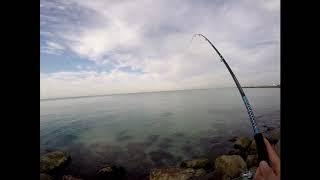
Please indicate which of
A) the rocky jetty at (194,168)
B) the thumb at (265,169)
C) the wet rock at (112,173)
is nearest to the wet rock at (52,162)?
the rocky jetty at (194,168)

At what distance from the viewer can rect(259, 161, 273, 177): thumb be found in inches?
102

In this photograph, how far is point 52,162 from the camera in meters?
16.3

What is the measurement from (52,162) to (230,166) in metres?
12.3

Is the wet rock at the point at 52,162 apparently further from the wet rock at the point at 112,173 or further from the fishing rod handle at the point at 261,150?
the fishing rod handle at the point at 261,150

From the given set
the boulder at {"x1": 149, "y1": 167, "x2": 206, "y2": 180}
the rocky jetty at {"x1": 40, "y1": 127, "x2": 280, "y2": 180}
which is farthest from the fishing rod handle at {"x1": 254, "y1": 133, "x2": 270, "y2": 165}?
the boulder at {"x1": 149, "y1": 167, "x2": 206, "y2": 180}

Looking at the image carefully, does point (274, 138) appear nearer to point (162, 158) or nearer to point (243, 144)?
point (243, 144)

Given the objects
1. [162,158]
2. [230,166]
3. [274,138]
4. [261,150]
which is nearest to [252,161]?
[230,166]

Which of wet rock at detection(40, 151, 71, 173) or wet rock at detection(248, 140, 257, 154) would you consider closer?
wet rock at detection(40, 151, 71, 173)

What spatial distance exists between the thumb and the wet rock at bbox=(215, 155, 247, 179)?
8.80m

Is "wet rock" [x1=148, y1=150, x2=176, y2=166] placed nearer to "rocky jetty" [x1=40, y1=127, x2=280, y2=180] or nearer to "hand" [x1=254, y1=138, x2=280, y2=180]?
"rocky jetty" [x1=40, y1=127, x2=280, y2=180]

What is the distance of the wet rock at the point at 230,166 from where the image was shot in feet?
35.9
